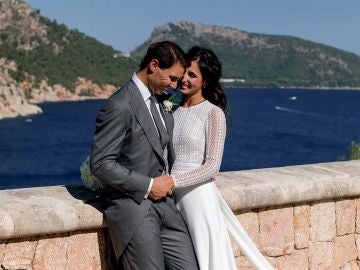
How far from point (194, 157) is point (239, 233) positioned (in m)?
0.54

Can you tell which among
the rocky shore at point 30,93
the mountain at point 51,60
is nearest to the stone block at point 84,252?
the rocky shore at point 30,93

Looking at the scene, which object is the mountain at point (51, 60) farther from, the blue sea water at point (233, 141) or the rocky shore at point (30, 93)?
the blue sea water at point (233, 141)

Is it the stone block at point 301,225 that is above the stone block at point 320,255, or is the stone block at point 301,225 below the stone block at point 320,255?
above

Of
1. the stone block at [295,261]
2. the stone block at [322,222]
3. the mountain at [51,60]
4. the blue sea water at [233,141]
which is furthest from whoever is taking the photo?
the mountain at [51,60]

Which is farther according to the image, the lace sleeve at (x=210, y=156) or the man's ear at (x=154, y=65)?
the lace sleeve at (x=210, y=156)

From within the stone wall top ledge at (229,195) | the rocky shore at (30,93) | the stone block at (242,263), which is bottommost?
the rocky shore at (30,93)

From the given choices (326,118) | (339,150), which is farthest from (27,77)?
(339,150)

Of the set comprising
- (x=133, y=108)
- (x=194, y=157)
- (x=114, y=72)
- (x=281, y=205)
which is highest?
(x=133, y=108)

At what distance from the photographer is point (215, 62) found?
3.66 metres

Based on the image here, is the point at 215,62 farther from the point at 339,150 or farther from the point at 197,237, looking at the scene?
the point at 339,150

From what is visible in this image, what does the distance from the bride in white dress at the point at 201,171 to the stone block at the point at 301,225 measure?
0.99 m

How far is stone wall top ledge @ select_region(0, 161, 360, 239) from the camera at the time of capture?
326cm

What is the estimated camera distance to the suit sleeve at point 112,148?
10.1 feet

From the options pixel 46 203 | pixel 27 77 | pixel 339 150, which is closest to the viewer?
pixel 46 203
